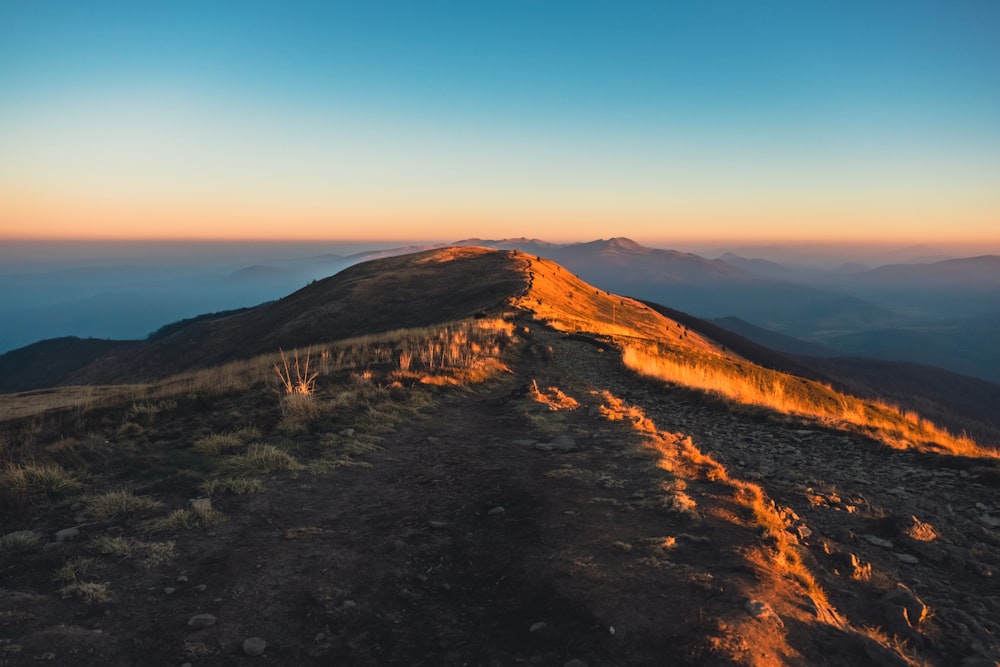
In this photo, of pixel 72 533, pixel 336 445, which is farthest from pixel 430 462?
pixel 72 533

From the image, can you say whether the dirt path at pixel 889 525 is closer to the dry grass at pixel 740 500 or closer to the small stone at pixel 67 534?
the dry grass at pixel 740 500

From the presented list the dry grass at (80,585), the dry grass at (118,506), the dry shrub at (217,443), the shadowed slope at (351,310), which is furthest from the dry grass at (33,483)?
the shadowed slope at (351,310)

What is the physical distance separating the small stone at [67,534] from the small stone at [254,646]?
10.9ft

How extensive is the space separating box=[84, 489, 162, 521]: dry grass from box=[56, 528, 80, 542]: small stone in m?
0.31

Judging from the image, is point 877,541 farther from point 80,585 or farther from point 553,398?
point 80,585

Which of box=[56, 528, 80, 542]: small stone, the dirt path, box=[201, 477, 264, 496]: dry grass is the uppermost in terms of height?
box=[56, 528, 80, 542]: small stone

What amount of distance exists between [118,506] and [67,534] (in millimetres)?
593

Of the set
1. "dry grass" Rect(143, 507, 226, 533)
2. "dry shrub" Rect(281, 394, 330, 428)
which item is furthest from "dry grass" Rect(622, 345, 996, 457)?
"dry grass" Rect(143, 507, 226, 533)

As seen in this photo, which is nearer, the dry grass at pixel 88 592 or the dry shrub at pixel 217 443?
the dry grass at pixel 88 592

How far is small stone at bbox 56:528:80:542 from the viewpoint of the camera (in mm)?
5559

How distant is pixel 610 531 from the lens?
18.9 feet

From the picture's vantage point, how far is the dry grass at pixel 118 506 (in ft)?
20.0

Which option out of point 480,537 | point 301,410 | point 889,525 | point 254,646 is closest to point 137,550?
point 254,646

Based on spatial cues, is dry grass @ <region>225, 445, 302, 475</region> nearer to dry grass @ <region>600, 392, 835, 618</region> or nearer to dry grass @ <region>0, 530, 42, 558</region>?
dry grass @ <region>0, 530, 42, 558</region>
